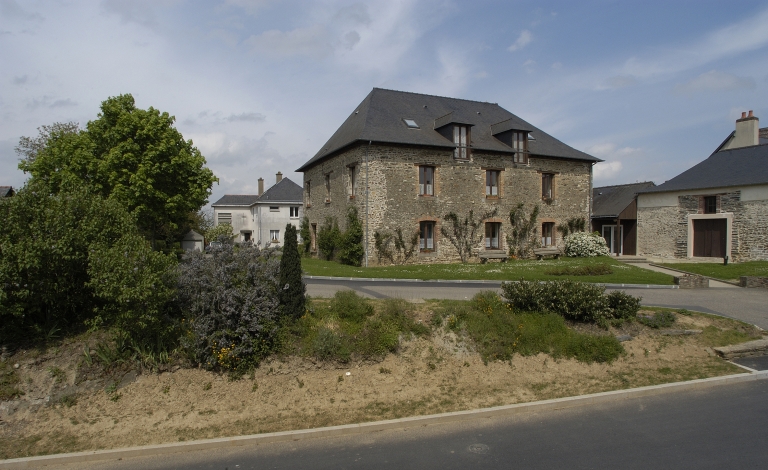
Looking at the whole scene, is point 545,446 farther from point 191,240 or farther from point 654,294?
point 191,240

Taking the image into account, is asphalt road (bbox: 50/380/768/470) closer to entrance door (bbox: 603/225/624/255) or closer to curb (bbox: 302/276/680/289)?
curb (bbox: 302/276/680/289)

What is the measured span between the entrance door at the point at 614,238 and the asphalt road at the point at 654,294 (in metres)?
15.1

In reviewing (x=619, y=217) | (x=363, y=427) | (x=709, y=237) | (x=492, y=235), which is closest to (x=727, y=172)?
(x=709, y=237)

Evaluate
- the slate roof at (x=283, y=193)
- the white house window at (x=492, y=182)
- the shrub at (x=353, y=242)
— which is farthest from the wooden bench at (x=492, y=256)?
the slate roof at (x=283, y=193)

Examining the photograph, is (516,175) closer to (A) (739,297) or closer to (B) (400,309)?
(A) (739,297)

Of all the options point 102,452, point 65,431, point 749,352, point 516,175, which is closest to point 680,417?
point 749,352

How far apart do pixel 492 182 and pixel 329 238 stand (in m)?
8.96

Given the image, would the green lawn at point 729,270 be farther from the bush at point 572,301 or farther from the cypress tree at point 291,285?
the cypress tree at point 291,285

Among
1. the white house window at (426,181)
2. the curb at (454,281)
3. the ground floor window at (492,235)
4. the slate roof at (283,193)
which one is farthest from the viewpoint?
the slate roof at (283,193)

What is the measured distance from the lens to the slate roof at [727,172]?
78.7 feet

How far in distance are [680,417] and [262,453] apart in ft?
18.9

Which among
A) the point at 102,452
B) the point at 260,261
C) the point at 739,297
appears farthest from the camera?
the point at 739,297

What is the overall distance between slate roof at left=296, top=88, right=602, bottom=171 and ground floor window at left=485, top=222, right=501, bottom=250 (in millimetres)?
3878

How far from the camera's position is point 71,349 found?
26.7 feet
